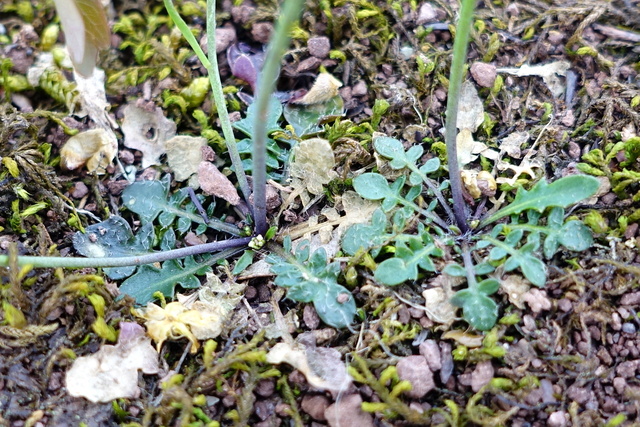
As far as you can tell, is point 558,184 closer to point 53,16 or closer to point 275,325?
point 275,325

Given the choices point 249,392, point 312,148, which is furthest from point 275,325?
point 312,148

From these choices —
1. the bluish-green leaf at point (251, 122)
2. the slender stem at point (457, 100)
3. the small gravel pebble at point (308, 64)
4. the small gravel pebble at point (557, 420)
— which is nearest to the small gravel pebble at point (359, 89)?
the small gravel pebble at point (308, 64)

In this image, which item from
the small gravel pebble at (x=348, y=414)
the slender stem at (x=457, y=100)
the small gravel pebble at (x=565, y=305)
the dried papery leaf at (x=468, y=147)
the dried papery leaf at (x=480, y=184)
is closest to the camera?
the slender stem at (x=457, y=100)

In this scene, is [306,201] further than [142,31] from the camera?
No

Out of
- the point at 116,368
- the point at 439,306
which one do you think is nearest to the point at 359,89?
the point at 439,306

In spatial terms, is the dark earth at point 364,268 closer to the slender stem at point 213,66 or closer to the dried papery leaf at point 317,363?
the dried papery leaf at point 317,363

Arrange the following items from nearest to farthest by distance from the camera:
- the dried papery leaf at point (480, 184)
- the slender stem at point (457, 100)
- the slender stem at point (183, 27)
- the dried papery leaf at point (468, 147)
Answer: the slender stem at point (457, 100)
the slender stem at point (183, 27)
the dried papery leaf at point (480, 184)
the dried papery leaf at point (468, 147)
